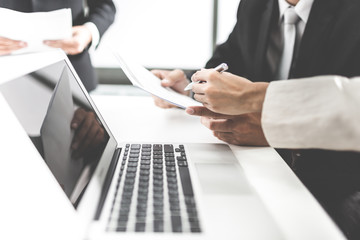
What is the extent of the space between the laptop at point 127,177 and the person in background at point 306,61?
0.64ft

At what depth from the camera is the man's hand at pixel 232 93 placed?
2.05ft

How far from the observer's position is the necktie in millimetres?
950

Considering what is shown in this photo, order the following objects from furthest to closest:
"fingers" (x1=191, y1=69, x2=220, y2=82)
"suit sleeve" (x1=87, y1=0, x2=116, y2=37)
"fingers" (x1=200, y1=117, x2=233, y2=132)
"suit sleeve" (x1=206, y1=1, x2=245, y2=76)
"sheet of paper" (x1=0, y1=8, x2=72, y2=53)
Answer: "suit sleeve" (x1=87, y1=0, x2=116, y2=37) < "suit sleeve" (x1=206, y1=1, x2=245, y2=76) < "sheet of paper" (x1=0, y1=8, x2=72, y2=53) < "fingers" (x1=200, y1=117, x2=233, y2=132) < "fingers" (x1=191, y1=69, x2=220, y2=82)

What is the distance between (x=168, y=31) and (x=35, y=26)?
62.1 inches

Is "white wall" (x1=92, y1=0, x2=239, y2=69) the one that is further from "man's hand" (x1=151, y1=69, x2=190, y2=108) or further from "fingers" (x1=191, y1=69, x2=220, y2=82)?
"fingers" (x1=191, y1=69, x2=220, y2=82)

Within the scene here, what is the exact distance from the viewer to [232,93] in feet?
2.09

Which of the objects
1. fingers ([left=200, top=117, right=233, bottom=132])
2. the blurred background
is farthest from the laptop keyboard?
the blurred background

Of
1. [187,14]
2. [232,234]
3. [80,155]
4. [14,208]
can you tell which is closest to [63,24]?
[80,155]

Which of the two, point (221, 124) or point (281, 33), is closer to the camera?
point (221, 124)

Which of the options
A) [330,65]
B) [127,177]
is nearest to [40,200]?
[127,177]

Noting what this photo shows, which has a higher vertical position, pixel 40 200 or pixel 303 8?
pixel 303 8

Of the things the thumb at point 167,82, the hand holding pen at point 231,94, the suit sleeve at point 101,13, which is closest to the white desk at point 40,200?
the hand holding pen at point 231,94

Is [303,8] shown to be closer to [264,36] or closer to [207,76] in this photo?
[264,36]

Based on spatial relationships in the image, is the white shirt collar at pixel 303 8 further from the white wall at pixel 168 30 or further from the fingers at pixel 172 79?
the white wall at pixel 168 30
